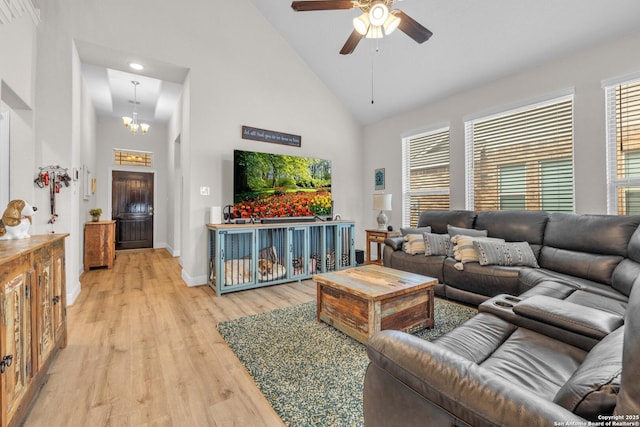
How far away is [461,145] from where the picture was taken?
13.5 feet

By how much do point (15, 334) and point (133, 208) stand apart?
613 centimetres

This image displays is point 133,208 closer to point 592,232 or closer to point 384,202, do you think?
point 384,202

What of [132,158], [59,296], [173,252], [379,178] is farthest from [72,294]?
[379,178]

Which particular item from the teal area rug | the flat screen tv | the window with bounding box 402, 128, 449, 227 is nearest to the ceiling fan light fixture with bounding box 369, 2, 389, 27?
the flat screen tv

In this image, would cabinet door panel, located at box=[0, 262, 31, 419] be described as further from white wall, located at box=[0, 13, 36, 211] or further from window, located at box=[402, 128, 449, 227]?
window, located at box=[402, 128, 449, 227]

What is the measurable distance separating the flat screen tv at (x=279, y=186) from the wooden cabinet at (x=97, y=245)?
252 centimetres

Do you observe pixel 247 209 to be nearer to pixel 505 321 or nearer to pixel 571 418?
pixel 505 321

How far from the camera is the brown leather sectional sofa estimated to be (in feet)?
2.15

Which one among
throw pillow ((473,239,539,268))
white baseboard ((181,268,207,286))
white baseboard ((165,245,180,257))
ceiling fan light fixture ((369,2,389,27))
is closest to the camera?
ceiling fan light fixture ((369,2,389,27))

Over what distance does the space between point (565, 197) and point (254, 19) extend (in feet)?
15.6

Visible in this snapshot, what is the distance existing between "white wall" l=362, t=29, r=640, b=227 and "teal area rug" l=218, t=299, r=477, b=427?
190cm

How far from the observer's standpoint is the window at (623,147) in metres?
2.78

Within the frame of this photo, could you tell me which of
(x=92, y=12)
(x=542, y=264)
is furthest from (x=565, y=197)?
(x=92, y=12)

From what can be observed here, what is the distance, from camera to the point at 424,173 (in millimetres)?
4680
